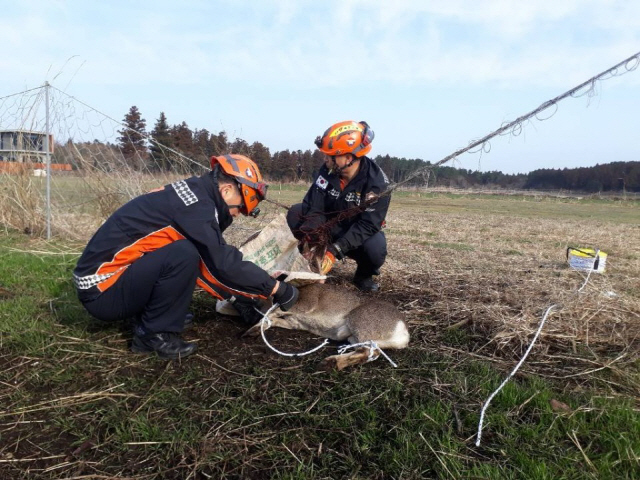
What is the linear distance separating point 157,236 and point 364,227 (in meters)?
2.43

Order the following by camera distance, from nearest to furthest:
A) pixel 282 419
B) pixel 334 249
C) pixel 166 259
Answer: pixel 282 419 < pixel 166 259 < pixel 334 249

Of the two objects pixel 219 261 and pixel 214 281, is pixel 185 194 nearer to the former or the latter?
pixel 219 261

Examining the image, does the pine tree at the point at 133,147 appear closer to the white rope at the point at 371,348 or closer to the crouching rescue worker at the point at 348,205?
the crouching rescue worker at the point at 348,205

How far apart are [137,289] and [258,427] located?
141 centimetres

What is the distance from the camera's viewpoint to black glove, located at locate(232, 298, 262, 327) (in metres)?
4.01

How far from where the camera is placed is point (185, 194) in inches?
129

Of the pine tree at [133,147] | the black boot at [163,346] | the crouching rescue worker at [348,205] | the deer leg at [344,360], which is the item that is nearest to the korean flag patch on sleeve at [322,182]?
the crouching rescue worker at [348,205]

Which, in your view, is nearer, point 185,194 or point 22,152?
point 185,194

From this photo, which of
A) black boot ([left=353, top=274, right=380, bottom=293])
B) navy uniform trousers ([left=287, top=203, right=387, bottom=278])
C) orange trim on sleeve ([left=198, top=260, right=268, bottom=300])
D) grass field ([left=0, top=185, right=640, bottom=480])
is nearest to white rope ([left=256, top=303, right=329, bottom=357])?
grass field ([left=0, top=185, right=640, bottom=480])

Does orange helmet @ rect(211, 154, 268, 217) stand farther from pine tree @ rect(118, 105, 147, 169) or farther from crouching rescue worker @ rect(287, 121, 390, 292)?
pine tree @ rect(118, 105, 147, 169)

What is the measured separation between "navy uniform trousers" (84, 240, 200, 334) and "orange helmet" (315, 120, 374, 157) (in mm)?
2092

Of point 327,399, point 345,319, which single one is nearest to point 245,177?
point 345,319

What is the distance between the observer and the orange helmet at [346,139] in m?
4.74

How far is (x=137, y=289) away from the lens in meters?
3.28
